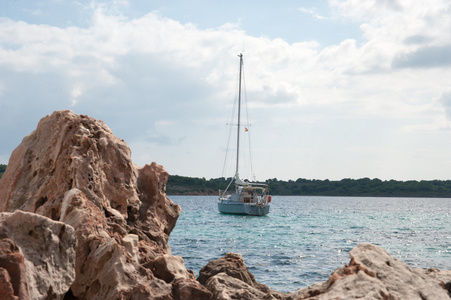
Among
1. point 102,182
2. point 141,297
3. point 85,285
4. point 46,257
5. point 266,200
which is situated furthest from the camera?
point 266,200

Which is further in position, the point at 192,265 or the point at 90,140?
the point at 192,265

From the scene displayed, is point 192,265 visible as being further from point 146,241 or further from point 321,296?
point 321,296

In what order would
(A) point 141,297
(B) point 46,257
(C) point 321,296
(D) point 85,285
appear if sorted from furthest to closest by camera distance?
(D) point 85,285 → (A) point 141,297 → (B) point 46,257 → (C) point 321,296

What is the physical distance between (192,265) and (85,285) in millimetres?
10746

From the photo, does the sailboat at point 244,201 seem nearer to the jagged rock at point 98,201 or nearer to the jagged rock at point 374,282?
the jagged rock at point 98,201

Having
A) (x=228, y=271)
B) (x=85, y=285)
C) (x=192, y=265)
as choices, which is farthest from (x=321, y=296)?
(x=192, y=265)

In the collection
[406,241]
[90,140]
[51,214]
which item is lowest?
[406,241]

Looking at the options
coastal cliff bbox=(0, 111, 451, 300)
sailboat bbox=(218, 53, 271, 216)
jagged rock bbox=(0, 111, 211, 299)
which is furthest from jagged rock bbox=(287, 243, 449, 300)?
sailboat bbox=(218, 53, 271, 216)

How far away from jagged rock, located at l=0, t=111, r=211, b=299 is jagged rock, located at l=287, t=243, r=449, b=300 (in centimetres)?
195

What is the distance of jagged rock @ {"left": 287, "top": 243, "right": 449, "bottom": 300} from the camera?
4.33 metres

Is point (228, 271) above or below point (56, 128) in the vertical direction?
below

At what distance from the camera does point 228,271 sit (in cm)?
826

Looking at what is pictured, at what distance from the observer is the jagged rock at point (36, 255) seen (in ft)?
14.9

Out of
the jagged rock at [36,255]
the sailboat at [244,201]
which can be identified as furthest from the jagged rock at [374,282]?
the sailboat at [244,201]
